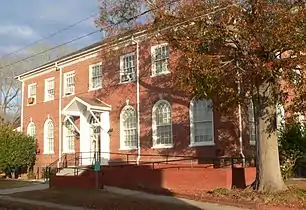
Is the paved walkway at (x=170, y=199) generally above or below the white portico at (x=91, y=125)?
below

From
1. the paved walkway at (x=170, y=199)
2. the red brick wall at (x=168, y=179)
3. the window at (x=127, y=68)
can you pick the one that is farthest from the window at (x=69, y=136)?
the paved walkway at (x=170, y=199)

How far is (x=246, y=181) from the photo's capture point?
19.8m

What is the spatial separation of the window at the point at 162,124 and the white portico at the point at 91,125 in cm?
431

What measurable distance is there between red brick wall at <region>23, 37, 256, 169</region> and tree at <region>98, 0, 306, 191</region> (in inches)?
79.3

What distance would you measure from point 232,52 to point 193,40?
60.0 inches

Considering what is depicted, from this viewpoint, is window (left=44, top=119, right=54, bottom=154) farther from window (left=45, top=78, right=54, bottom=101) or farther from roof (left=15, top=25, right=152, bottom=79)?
roof (left=15, top=25, right=152, bottom=79)

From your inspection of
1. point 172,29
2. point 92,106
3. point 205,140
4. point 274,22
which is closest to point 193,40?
point 172,29

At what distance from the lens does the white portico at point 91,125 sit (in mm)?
30078

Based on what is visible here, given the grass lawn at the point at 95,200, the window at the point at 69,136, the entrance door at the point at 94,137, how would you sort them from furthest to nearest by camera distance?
the window at the point at 69,136 → the entrance door at the point at 94,137 → the grass lawn at the point at 95,200

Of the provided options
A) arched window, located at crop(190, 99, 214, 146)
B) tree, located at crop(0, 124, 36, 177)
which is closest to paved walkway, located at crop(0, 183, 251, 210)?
arched window, located at crop(190, 99, 214, 146)

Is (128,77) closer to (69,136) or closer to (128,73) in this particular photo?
(128,73)

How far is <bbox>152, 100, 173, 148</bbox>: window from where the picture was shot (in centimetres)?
2608

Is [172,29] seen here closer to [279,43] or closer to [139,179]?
[279,43]

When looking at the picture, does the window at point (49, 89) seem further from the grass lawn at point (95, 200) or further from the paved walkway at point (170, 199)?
the paved walkway at point (170, 199)
